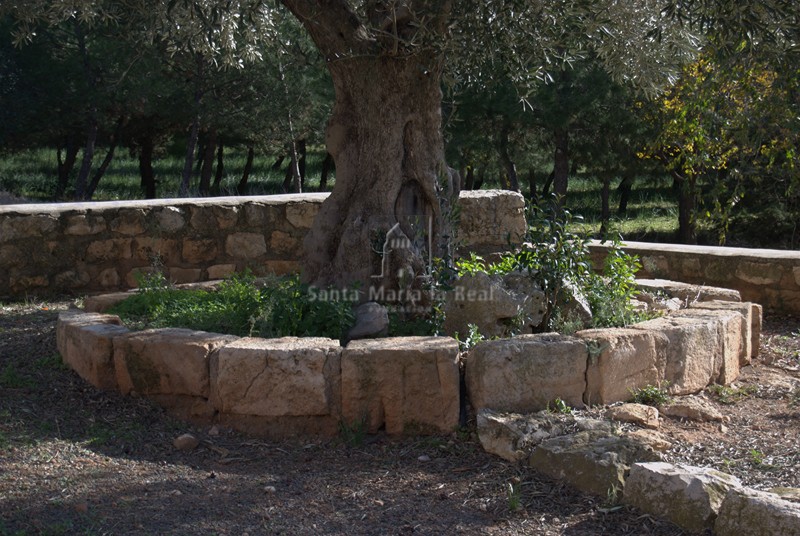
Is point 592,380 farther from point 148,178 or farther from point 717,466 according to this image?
point 148,178

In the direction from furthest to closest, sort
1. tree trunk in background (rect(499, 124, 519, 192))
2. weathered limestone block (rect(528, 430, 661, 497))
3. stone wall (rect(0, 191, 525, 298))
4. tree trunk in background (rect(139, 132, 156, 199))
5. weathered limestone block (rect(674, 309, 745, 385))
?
tree trunk in background (rect(139, 132, 156, 199)) < tree trunk in background (rect(499, 124, 519, 192)) < stone wall (rect(0, 191, 525, 298)) < weathered limestone block (rect(674, 309, 745, 385)) < weathered limestone block (rect(528, 430, 661, 497))

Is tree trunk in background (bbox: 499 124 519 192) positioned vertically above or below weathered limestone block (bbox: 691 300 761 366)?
above

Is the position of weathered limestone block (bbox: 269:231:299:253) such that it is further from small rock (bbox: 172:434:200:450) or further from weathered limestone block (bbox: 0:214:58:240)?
small rock (bbox: 172:434:200:450)

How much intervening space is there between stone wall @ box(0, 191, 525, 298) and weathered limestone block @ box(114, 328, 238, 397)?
2.21 meters

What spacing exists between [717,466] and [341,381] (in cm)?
186

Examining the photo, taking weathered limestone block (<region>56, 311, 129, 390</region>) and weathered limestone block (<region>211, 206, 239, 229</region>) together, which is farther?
weathered limestone block (<region>211, 206, 239, 229</region>)

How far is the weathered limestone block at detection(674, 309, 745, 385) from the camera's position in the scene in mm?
5371

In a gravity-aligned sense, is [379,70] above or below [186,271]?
above

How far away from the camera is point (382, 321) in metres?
5.12

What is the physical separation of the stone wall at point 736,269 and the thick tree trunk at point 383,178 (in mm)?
2442

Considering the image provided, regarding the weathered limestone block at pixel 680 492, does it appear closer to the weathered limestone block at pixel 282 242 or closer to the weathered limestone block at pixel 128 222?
the weathered limestone block at pixel 282 242

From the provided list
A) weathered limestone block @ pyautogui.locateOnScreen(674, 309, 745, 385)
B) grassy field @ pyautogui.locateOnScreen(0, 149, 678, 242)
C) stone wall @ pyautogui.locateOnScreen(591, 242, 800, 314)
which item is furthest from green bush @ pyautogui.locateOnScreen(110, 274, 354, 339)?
grassy field @ pyautogui.locateOnScreen(0, 149, 678, 242)

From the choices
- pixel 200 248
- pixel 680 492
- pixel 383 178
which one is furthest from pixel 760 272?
pixel 200 248

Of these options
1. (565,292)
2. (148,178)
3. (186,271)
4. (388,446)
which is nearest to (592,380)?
(565,292)
